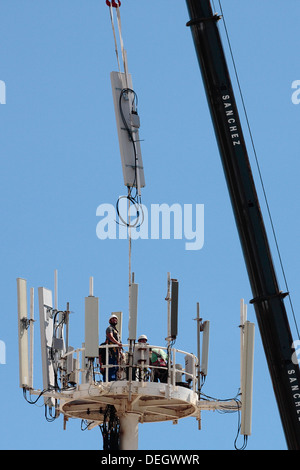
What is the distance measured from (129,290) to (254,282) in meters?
4.97

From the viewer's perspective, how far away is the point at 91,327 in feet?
214

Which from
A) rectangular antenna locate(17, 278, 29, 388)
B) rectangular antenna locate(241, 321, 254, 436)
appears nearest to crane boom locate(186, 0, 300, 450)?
rectangular antenna locate(241, 321, 254, 436)

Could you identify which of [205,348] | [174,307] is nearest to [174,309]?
[174,307]

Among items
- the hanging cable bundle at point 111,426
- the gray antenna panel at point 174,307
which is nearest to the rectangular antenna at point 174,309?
the gray antenna panel at point 174,307

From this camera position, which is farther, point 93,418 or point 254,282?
point 93,418

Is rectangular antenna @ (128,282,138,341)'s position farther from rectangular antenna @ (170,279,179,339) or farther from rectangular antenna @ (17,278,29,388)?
rectangular antenna @ (17,278,29,388)

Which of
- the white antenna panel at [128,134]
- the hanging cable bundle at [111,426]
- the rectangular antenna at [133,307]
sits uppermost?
the white antenna panel at [128,134]

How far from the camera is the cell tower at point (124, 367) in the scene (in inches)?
2638

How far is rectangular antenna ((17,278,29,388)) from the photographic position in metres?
68.8

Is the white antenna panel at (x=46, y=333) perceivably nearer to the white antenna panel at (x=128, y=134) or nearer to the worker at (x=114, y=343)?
the worker at (x=114, y=343)

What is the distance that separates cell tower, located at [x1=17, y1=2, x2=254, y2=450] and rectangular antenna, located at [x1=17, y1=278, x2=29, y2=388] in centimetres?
4
